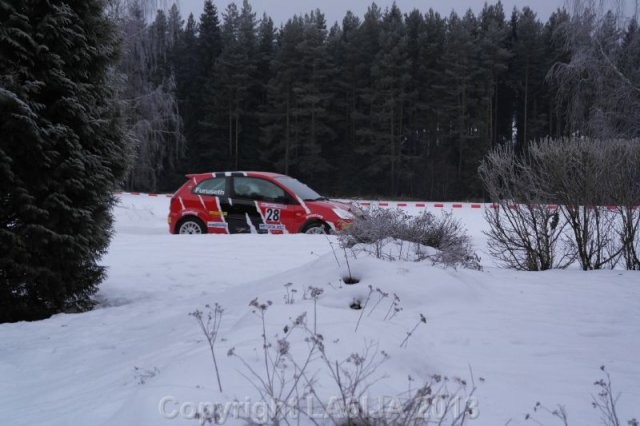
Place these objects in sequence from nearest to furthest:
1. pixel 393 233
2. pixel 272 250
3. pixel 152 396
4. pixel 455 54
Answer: pixel 152 396, pixel 393 233, pixel 272 250, pixel 455 54

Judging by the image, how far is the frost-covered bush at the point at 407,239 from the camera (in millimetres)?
5105

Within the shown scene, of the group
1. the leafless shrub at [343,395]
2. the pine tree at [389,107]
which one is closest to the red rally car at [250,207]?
the leafless shrub at [343,395]

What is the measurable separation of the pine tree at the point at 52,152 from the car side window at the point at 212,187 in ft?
15.8

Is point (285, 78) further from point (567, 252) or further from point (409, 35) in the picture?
point (567, 252)

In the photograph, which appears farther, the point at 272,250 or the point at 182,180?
the point at 182,180

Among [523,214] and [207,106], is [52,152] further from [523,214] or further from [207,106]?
[207,106]

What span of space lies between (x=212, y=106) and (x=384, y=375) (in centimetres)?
4208

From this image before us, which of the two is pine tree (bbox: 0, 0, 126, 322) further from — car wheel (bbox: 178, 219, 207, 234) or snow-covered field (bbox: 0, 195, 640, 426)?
car wheel (bbox: 178, 219, 207, 234)

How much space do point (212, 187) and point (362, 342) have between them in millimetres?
7754

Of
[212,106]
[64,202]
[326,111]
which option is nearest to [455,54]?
[326,111]

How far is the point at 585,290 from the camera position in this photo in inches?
191

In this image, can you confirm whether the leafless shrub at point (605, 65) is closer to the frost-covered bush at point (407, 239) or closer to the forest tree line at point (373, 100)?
the frost-covered bush at point (407, 239)

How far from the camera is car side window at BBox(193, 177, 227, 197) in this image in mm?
10305

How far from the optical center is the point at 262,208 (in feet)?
33.1
